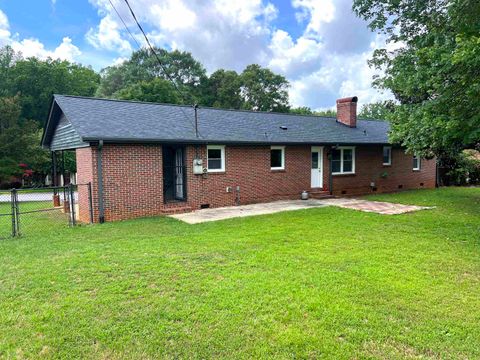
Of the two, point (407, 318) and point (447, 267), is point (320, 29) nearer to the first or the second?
point (447, 267)

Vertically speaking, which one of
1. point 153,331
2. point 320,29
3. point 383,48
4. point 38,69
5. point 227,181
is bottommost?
point 153,331

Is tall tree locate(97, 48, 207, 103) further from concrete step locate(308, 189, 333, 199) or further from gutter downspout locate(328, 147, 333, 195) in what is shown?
concrete step locate(308, 189, 333, 199)

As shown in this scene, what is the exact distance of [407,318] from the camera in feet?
11.4

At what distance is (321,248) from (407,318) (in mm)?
2627

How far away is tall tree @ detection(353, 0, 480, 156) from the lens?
6.47 meters

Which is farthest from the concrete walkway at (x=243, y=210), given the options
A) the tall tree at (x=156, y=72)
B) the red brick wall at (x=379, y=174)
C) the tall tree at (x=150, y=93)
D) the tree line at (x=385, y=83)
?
the tall tree at (x=156, y=72)

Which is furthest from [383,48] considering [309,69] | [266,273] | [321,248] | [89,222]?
Result: [309,69]

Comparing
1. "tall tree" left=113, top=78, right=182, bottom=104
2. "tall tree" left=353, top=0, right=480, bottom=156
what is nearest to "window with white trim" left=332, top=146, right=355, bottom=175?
"tall tree" left=353, top=0, right=480, bottom=156

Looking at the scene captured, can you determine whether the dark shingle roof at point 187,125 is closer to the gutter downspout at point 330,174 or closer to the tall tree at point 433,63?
the gutter downspout at point 330,174

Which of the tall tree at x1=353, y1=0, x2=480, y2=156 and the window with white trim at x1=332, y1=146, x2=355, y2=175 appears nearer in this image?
the tall tree at x1=353, y1=0, x2=480, y2=156

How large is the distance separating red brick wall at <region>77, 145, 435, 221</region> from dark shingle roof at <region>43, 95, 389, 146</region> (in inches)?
15.8

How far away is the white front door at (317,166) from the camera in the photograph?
46.8ft

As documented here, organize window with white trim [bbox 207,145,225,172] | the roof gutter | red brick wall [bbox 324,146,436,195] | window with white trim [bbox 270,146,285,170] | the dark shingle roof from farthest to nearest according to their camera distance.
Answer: red brick wall [bbox 324,146,436,195] < window with white trim [bbox 270,146,285,170] < window with white trim [bbox 207,145,225,172] < the dark shingle roof < the roof gutter

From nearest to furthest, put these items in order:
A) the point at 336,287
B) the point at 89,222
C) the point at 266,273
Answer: the point at 336,287 → the point at 266,273 → the point at 89,222
